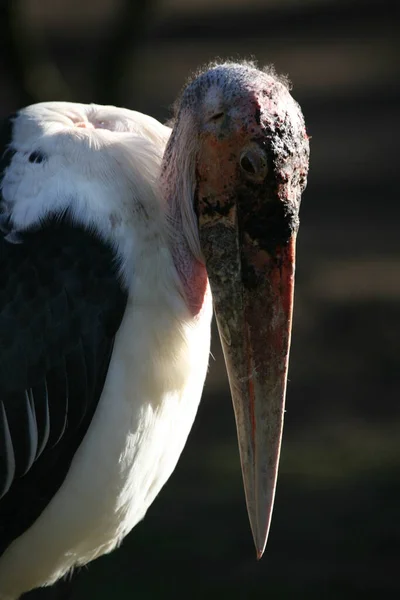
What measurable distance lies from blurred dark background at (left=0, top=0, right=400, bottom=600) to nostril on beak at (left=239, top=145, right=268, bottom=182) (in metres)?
2.61

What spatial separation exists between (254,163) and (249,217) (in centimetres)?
15

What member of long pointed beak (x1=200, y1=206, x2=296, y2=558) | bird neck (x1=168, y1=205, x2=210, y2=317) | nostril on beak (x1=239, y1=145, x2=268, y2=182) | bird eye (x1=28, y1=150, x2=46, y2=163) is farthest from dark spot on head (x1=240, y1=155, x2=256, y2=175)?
bird eye (x1=28, y1=150, x2=46, y2=163)

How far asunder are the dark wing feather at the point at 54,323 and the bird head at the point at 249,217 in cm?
30

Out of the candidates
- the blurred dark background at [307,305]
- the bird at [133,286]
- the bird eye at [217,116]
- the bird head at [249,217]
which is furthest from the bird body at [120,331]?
the blurred dark background at [307,305]

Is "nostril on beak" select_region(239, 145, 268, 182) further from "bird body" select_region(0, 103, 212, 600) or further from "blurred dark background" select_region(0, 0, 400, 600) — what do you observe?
Result: "blurred dark background" select_region(0, 0, 400, 600)

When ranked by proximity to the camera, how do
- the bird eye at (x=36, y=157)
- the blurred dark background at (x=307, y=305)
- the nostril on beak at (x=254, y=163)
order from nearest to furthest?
the nostril on beak at (x=254, y=163), the bird eye at (x=36, y=157), the blurred dark background at (x=307, y=305)

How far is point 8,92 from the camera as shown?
945 cm

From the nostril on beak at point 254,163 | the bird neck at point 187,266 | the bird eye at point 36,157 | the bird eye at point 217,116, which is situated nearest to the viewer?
the nostril on beak at point 254,163

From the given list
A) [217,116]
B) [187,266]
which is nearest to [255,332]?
[187,266]

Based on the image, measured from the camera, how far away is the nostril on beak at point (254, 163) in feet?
10.7

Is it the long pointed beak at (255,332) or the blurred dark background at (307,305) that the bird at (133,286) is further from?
the blurred dark background at (307,305)

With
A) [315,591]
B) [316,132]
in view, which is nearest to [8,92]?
[316,132]

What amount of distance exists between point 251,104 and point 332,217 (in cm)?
646

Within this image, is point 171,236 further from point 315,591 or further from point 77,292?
point 315,591
